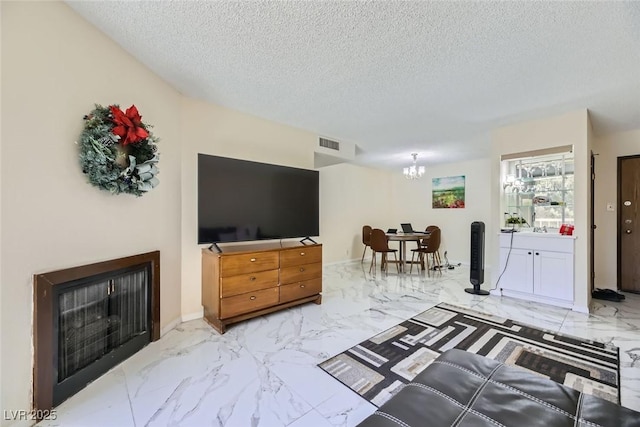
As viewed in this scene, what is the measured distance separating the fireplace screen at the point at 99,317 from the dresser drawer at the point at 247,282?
65 centimetres

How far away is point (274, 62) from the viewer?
223 centimetres

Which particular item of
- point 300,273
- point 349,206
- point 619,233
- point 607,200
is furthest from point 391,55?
point 619,233

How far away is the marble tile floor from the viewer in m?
1.55

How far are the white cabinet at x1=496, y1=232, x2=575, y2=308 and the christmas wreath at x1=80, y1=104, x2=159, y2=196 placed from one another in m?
4.27

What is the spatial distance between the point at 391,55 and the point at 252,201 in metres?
1.94

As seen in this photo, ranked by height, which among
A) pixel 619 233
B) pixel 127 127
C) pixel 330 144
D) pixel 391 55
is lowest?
pixel 619 233

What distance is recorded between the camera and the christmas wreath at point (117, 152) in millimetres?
1738

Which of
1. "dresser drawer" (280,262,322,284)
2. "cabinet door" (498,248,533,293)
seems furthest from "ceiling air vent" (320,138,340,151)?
"cabinet door" (498,248,533,293)

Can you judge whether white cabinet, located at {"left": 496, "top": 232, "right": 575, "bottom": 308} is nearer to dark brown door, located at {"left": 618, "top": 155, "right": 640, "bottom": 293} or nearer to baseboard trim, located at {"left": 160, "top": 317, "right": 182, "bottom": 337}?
dark brown door, located at {"left": 618, "top": 155, "right": 640, "bottom": 293}

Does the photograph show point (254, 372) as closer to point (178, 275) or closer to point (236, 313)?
point (236, 313)

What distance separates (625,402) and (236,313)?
9.53ft

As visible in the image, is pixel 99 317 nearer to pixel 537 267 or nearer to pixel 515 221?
pixel 537 267

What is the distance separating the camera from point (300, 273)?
3.22 meters

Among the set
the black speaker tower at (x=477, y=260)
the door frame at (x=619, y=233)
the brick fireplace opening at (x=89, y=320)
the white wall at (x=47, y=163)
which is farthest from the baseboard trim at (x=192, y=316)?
the door frame at (x=619, y=233)
